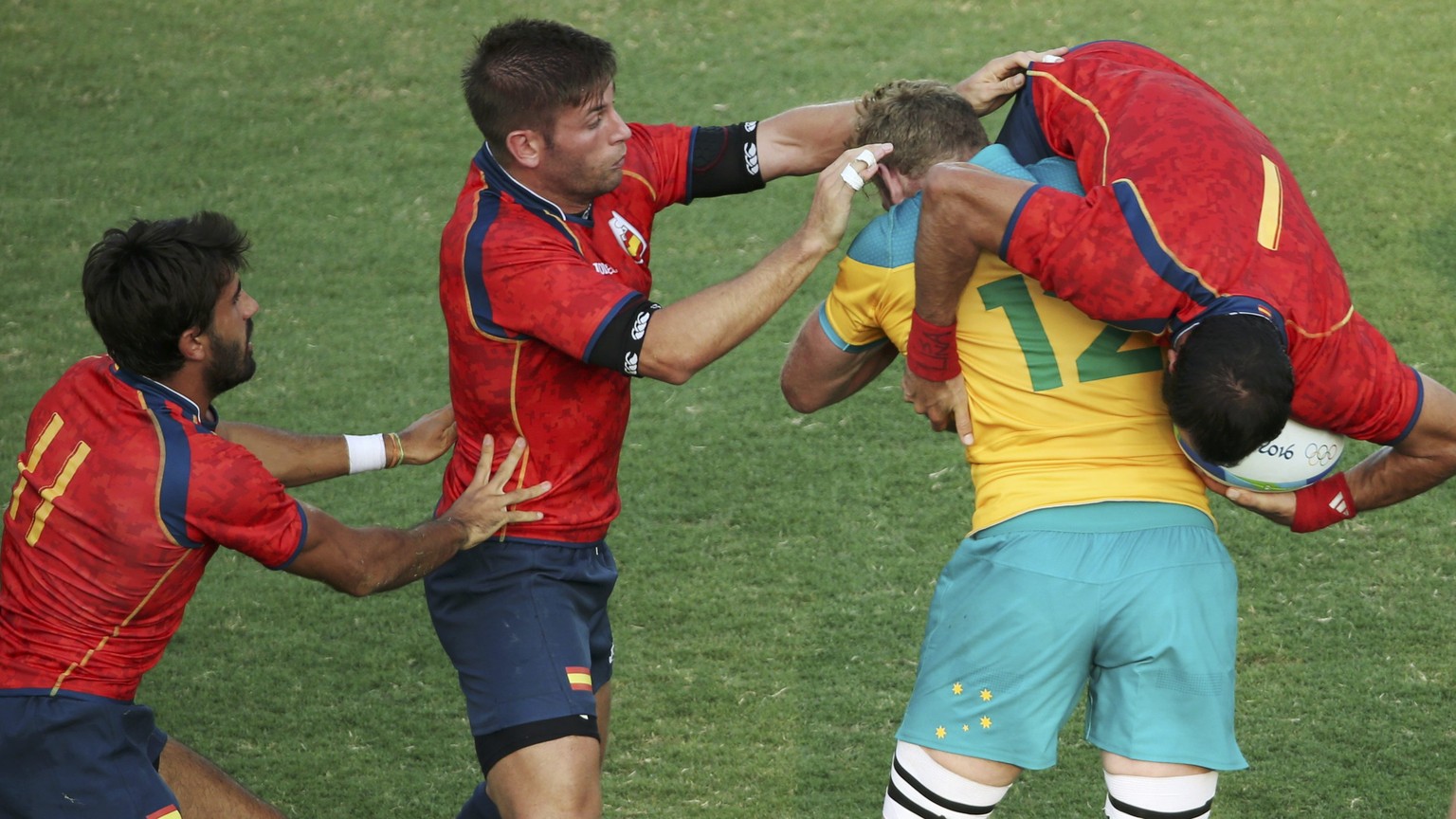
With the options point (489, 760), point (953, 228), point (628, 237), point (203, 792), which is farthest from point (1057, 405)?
point (203, 792)

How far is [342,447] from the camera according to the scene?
417 cm

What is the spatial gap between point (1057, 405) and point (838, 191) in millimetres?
624

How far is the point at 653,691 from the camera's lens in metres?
5.03

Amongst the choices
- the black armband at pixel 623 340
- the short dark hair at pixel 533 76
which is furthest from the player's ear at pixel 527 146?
the black armband at pixel 623 340

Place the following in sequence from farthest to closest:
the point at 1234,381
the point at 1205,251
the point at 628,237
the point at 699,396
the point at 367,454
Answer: the point at 699,396 → the point at 367,454 → the point at 628,237 → the point at 1205,251 → the point at 1234,381

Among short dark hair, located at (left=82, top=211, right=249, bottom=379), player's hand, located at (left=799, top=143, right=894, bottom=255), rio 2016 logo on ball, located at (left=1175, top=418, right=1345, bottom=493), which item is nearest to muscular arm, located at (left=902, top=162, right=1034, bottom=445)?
player's hand, located at (left=799, top=143, right=894, bottom=255)

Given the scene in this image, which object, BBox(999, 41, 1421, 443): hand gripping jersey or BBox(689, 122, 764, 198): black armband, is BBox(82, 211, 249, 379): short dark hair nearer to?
BBox(689, 122, 764, 198): black armband

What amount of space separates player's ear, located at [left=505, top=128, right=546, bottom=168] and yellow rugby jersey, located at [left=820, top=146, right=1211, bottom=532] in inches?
38.5

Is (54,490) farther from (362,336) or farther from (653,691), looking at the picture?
(362,336)

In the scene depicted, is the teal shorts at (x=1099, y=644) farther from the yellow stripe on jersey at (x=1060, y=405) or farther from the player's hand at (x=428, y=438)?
the player's hand at (x=428, y=438)

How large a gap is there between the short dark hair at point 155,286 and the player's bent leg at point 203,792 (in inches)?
36.5

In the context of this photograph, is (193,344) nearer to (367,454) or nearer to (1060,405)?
(367,454)

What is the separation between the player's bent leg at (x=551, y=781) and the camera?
11.2ft

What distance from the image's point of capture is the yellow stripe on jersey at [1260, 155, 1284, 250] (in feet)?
9.63
